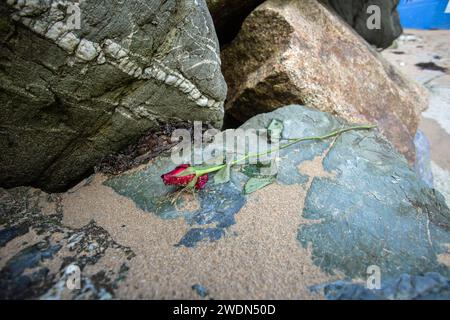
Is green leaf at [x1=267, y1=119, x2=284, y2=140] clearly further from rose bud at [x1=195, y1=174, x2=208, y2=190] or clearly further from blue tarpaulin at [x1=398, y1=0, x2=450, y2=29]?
blue tarpaulin at [x1=398, y1=0, x2=450, y2=29]

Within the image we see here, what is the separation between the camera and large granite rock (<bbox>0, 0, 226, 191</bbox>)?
1.45m

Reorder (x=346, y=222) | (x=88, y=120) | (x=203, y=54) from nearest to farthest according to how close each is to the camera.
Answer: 1. (x=346, y=222)
2. (x=88, y=120)
3. (x=203, y=54)

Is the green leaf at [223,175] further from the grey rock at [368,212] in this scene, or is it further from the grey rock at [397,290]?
the grey rock at [397,290]

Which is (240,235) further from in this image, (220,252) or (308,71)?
(308,71)

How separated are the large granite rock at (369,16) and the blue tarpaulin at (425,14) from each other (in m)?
9.12

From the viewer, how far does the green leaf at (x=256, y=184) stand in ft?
5.81

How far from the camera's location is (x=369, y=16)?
17.0 feet

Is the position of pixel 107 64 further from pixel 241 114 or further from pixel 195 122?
pixel 241 114

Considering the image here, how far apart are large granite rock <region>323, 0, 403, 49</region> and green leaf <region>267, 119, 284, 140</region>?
2.45 m

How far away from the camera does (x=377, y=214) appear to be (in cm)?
164

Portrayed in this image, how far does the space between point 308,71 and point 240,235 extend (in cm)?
206

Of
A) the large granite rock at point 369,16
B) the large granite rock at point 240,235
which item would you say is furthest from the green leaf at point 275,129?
the large granite rock at point 369,16
